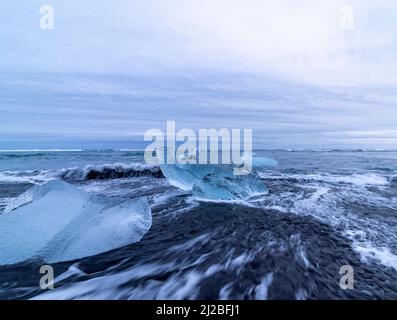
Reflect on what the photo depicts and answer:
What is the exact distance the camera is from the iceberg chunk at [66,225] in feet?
9.37

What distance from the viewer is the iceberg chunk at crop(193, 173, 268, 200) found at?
219 inches

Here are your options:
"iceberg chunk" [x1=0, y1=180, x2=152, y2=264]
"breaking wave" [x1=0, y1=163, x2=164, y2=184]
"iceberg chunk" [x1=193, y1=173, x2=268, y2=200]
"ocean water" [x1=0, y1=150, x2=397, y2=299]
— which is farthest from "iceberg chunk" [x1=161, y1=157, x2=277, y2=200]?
"breaking wave" [x1=0, y1=163, x2=164, y2=184]

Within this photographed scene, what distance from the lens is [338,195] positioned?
5.68 meters

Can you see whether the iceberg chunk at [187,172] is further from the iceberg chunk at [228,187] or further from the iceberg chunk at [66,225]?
the iceberg chunk at [66,225]

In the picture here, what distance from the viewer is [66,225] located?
10.4 ft

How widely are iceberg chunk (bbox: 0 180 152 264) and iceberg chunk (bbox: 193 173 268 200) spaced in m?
1.95

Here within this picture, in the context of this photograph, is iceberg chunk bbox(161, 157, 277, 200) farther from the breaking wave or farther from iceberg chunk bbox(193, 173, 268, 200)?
the breaking wave

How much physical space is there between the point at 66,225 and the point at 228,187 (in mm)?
3568

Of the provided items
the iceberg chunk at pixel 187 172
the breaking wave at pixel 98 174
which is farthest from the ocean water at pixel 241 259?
the breaking wave at pixel 98 174

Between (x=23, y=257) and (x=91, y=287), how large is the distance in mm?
1121

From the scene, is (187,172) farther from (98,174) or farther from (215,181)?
(98,174)

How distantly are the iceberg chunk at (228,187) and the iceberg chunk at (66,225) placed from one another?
6.39ft
